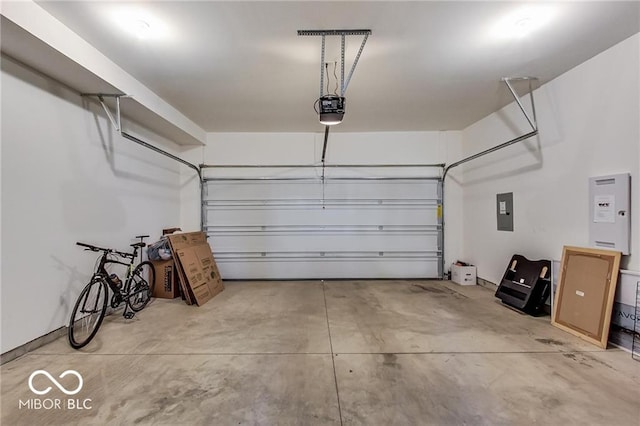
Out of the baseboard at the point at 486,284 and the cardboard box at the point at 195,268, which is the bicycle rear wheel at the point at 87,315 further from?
the baseboard at the point at 486,284

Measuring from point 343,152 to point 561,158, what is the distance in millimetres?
3264

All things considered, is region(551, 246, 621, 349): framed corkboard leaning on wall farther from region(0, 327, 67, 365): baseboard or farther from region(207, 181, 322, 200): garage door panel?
region(0, 327, 67, 365): baseboard

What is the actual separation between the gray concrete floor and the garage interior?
0.06 ft

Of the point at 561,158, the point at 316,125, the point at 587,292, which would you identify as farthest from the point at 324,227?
the point at 587,292

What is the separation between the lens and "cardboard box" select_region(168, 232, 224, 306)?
407 centimetres

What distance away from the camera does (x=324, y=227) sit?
555cm

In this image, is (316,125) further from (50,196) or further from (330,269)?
(50,196)

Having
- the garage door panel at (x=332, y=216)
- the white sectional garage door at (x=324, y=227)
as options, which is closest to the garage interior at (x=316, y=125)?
the white sectional garage door at (x=324, y=227)

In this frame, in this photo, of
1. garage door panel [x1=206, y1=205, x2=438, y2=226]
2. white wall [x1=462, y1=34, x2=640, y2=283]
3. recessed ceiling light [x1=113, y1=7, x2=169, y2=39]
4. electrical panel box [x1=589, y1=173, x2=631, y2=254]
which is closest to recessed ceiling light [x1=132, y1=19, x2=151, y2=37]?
recessed ceiling light [x1=113, y1=7, x2=169, y2=39]

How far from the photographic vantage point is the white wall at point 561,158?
105 inches

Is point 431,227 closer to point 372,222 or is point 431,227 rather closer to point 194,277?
point 372,222

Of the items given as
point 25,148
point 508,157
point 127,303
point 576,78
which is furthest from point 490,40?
point 127,303

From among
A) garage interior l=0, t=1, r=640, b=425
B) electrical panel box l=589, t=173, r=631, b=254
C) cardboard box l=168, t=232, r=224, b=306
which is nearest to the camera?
garage interior l=0, t=1, r=640, b=425

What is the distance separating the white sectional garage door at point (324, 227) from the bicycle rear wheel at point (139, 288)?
1328mm
